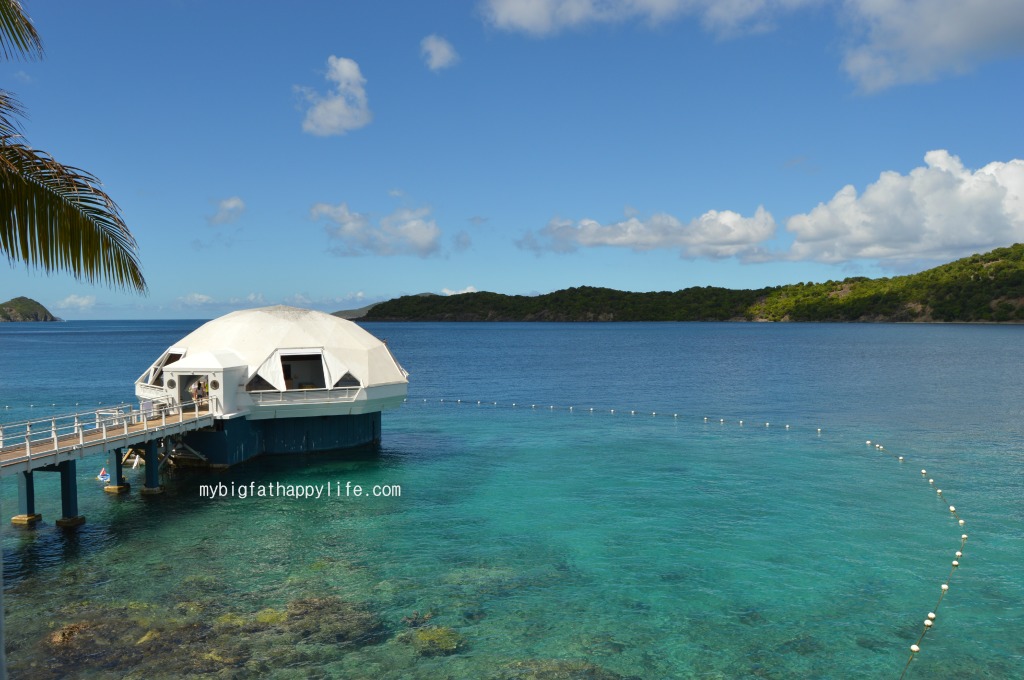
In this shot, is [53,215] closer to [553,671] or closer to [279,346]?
[553,671]

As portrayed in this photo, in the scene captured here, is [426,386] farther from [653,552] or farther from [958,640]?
[958,640]

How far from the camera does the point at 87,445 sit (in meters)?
25.8

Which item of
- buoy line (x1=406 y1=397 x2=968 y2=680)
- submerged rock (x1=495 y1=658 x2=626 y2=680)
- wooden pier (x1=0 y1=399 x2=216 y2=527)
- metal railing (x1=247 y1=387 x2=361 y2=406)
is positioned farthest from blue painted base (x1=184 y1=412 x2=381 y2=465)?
submerged rock (x1=495 y1=658 x2=626 y2=680)

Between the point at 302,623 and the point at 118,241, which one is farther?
the point at 302,623

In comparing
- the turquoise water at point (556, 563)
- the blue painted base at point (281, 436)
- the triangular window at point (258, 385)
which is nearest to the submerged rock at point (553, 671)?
the turquoise water at point (556, 563)

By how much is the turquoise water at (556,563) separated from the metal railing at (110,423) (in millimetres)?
2973

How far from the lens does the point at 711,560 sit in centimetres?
2256

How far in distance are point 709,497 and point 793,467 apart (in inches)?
317

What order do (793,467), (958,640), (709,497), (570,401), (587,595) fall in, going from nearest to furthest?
(958,640) < (587,595) < (709,497) < (793,467) < (570,401)

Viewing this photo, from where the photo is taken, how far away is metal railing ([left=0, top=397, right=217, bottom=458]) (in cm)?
2473

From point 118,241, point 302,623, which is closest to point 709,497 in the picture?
point 302,623

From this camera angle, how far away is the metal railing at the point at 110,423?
24.7m

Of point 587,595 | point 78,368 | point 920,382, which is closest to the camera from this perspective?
point 587,595

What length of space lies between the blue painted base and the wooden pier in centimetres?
129
